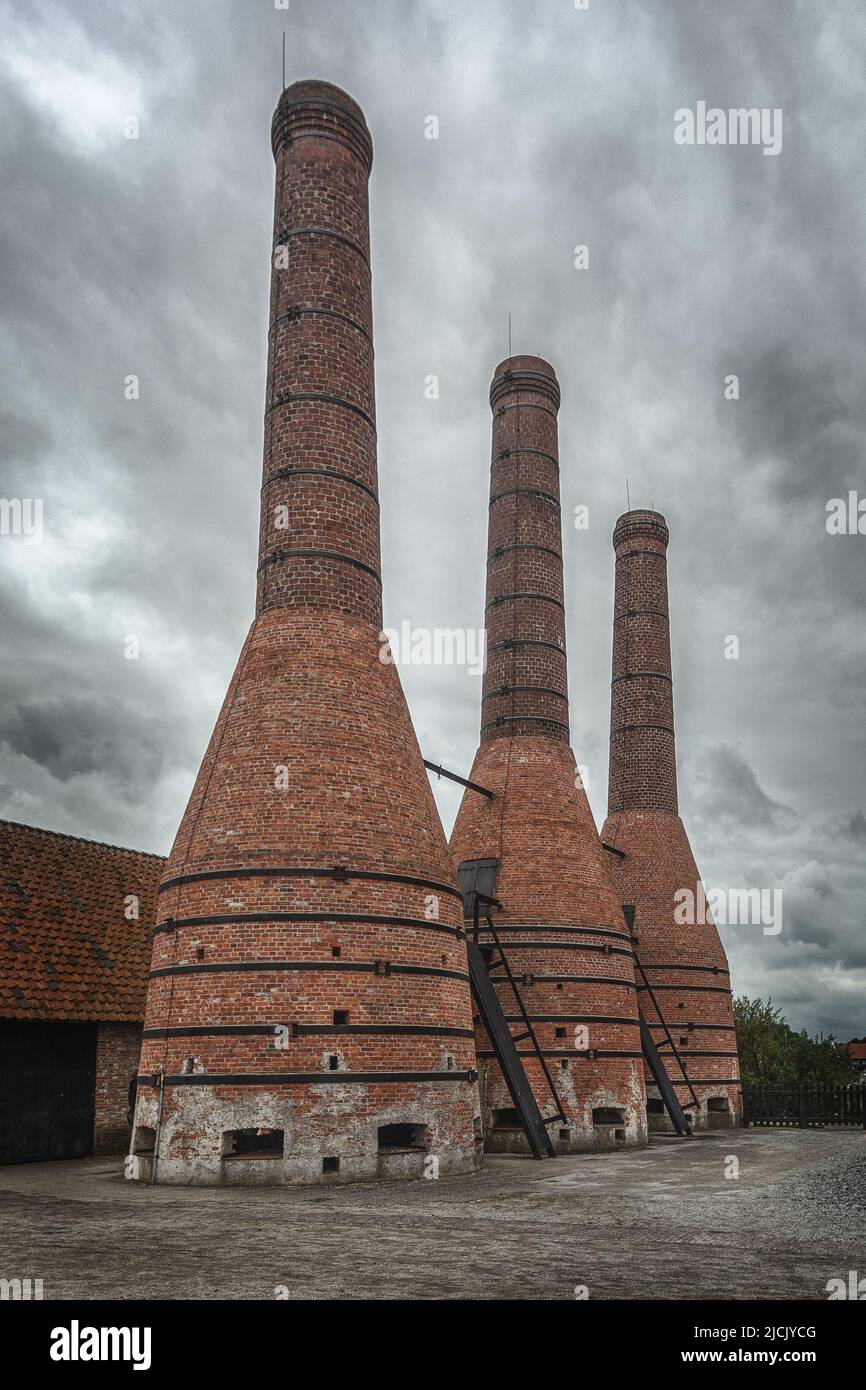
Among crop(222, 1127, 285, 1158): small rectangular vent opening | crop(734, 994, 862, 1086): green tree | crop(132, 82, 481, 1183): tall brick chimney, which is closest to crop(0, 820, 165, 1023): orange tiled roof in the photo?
crop(132, 82, 481, 1183): tall brick chimney

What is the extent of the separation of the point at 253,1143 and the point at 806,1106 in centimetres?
A: 1908

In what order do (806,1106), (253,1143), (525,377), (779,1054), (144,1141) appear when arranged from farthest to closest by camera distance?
(779,1054) → (806,1106) → (525,377) → (253,1143) → (144,1141)

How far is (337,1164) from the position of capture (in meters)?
11.7

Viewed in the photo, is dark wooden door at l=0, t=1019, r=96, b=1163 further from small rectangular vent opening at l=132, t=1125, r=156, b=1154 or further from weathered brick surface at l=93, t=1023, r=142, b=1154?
small rectangular vent opening at l=132, t=1125, r=156, b=1154

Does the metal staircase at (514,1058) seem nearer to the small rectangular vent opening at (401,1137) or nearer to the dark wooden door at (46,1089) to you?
the small rectangular vent opening at (401,1137)

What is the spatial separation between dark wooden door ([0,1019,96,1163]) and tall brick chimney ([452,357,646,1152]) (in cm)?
605

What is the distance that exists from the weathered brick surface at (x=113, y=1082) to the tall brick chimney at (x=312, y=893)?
3.55m

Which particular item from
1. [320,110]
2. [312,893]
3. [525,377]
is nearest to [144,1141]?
[312,893]

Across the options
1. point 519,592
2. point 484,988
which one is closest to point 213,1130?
point 484,988

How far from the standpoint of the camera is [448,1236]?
8.14 metres

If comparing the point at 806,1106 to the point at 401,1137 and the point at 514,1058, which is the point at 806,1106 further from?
the point at 401,1137

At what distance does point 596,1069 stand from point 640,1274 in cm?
1176

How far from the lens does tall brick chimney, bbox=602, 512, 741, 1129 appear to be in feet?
78.1

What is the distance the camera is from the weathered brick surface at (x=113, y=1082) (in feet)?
51.8
